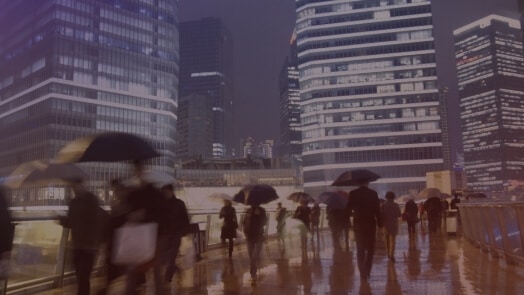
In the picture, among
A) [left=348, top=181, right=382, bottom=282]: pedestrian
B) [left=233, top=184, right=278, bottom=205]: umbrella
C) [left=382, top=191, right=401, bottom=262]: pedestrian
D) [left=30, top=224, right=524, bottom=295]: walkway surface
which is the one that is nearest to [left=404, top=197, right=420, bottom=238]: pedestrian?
[left=30, top=224, right=524, bottom=295]: walkway surface

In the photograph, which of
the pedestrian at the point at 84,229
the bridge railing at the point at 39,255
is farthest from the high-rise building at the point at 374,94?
the pedestrian at the point at 84,229

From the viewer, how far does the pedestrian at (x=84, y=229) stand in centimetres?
678

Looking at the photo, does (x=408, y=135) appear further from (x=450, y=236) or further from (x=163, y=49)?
(x=450, y=236)

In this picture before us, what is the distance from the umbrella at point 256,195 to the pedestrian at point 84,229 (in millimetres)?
5341

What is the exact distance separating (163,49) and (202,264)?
101 metres

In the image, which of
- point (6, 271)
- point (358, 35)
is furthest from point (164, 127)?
point (6, 271)

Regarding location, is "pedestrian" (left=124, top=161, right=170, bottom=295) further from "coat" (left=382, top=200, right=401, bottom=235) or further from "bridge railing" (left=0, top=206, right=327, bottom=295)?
"coat" (left=382, top=200, right=401, bottom=235)

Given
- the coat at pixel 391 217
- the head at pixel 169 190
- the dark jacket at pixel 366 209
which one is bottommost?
the coat at pixel 391 217

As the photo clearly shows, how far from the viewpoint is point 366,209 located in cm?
1002

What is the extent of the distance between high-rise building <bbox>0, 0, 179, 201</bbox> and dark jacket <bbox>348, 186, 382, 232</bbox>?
3358 inches

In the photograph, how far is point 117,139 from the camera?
6.85 metres

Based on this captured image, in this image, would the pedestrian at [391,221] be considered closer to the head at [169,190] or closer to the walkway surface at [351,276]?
the walkway surface at [351,276]

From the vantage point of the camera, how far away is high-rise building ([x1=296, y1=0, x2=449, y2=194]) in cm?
11600

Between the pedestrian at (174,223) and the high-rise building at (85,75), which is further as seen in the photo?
the high-rise building at (85,75)
